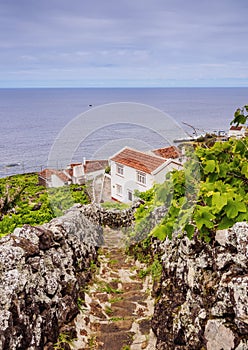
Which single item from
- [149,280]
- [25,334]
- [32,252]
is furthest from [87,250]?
[25,334]

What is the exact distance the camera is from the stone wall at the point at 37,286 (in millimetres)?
4543

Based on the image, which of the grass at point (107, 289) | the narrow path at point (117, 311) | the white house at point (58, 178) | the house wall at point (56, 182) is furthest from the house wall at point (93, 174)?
the grass at point (107, 289)

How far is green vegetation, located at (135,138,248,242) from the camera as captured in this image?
4316mm

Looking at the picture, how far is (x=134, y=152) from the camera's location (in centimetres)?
1295

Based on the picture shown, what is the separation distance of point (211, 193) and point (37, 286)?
8.74ft

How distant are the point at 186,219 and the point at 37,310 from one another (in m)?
2.27

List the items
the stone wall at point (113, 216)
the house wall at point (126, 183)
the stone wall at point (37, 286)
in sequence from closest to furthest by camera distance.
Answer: the stone wall at point (37, 286), the house wall at point (126, 183), the stone wall at point (113, 216)

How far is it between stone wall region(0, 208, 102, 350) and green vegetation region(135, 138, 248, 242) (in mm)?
1752

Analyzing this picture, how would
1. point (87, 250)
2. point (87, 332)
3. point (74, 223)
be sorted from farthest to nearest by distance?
point (87, 250), point (74, 223), point (87, 332)

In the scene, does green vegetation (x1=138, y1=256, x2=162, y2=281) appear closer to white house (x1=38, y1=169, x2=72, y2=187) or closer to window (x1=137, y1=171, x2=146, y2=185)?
white house (x1=38, y1=169, x2=72, y2=187)

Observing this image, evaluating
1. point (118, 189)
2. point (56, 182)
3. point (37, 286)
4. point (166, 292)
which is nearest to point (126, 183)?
point (118, 189)

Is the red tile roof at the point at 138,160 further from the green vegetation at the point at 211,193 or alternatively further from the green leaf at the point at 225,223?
the green leaf at the point at 225,223

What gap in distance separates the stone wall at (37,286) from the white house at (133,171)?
4.39 meters

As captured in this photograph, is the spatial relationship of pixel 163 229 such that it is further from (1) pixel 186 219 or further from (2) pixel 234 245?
(2) pixel 234 245
